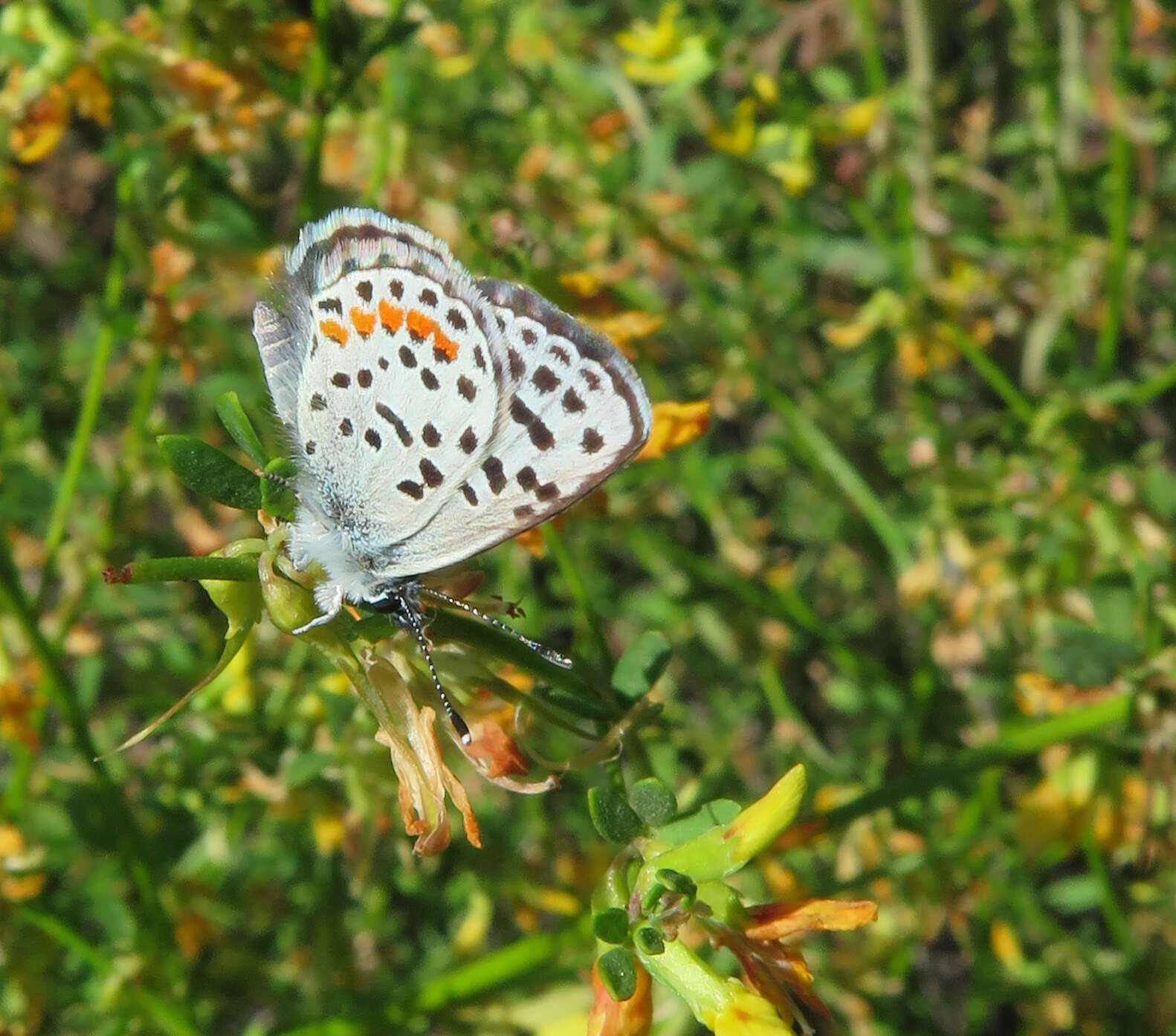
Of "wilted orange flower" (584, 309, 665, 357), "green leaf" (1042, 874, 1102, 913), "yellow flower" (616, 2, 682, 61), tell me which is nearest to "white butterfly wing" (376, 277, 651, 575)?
"wilted orange flower" (584, 309, 665, 357)

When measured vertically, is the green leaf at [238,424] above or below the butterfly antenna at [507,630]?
above

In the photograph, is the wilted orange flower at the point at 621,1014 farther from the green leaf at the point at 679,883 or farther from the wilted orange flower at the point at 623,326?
the wilted orange flower at the point at 623,326

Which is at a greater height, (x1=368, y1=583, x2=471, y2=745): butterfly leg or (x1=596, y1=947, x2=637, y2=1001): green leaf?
(x1=368, y1=583, x2=471, y2=745): butterfly leg

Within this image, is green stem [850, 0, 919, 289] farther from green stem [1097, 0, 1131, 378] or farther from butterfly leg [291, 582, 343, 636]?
butterfly leg [291, 582, 343, 636]

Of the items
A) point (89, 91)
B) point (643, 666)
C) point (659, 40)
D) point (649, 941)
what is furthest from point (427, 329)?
point (659, 40)

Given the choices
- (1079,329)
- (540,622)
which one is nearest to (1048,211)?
(1079,329)

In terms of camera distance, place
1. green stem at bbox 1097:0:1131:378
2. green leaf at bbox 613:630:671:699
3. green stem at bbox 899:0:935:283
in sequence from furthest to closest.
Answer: green stem at bbox 899:0:935:283
green stem at bbox 1097:0:1131:378
green leaf at bbox 613:630:671:699

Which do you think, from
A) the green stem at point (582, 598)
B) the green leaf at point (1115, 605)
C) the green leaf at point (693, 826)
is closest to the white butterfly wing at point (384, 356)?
the green stem at point (582, 598)
